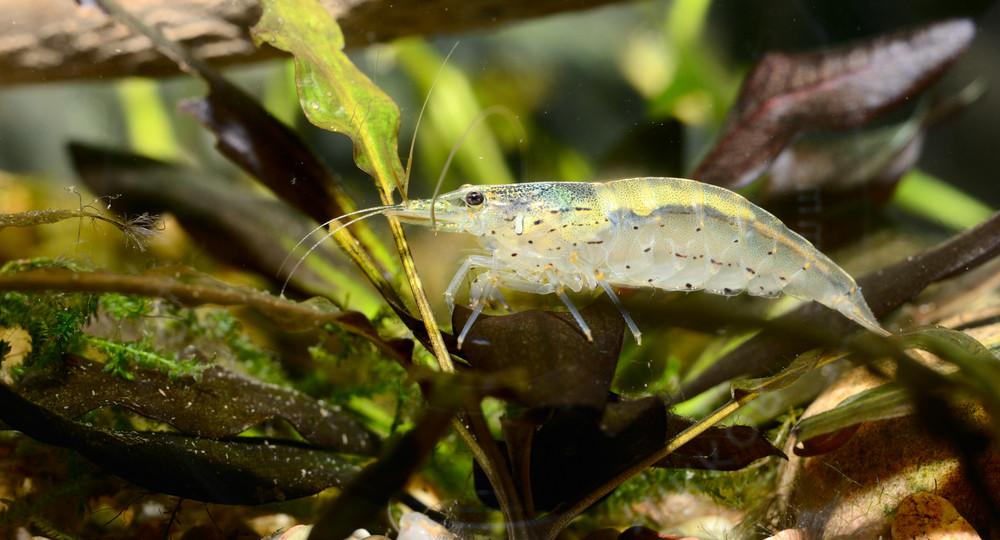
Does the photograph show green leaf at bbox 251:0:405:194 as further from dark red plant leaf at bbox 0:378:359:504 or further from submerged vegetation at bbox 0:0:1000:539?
dark red plant leaf at bbox 0:378:359:504

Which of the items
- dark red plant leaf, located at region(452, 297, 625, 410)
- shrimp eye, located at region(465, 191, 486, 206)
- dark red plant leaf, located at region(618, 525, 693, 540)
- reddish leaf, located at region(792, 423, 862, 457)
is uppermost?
shrimp eye, located at region(465, 191, 486, 206)

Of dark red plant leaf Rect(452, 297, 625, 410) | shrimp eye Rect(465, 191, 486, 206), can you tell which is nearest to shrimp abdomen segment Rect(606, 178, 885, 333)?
shrimp eye Rect(465, 191, 486, 206)

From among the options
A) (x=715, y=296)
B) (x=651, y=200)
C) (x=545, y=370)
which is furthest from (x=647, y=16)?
(x=545, y=370)

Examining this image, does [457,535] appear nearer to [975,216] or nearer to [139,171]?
[139,171]

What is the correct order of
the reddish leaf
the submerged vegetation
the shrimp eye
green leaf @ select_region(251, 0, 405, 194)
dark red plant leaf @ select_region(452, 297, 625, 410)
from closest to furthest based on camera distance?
dark red plant leaf @ select_region(452, 297, 625, 410) < the submerged vegetation < the reddish leaf < green leaf @ select_region(251, 0, 405, 194) < the shrimp eye

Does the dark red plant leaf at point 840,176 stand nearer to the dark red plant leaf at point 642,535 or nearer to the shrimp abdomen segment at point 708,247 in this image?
the shrimp abdomen segment at point 708,247

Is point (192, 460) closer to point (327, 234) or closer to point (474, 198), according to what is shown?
point (327, 234)
